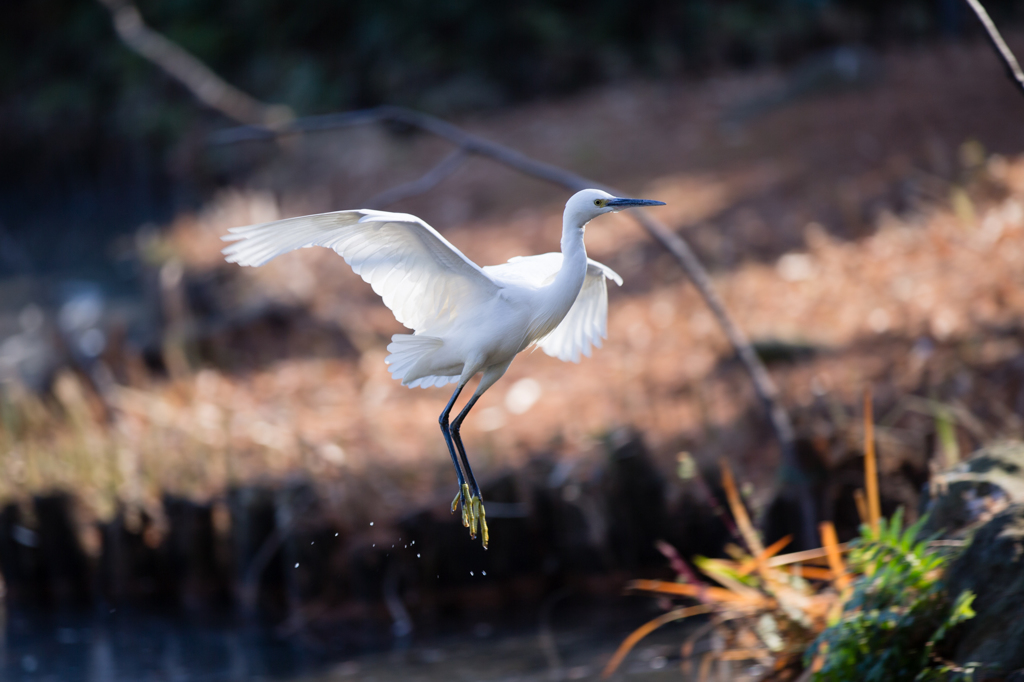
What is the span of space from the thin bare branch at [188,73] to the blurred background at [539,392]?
144 centimetres

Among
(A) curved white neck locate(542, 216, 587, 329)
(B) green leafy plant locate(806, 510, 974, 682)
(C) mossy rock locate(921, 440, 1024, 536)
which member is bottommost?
(B) green leafy plant locate(806, 510, 974, 682)

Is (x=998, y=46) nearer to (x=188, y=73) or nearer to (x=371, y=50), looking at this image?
(x=188, y=73)

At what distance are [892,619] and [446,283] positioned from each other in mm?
2062

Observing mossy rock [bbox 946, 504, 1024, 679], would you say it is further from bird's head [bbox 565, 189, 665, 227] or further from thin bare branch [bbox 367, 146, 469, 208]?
thin bare branch [bbox 367, 146, 469, 208]

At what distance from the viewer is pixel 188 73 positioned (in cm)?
1033

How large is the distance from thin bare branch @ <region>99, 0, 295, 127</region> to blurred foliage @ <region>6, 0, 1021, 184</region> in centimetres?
126

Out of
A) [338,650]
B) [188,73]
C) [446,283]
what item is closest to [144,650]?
[338,650]

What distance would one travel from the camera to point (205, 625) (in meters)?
6.39

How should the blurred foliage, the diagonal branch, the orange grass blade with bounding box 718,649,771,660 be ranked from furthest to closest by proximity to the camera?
the blurred foliage → the diagonal branch → the orange grass blade with bounding box 718,649,771,660

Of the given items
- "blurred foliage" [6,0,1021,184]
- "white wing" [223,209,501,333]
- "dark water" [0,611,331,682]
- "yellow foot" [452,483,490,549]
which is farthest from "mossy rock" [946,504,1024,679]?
"blurred foliage" [6,0,1021,184]

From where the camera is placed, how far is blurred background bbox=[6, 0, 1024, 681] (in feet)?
19.5

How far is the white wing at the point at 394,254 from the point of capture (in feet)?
9.71

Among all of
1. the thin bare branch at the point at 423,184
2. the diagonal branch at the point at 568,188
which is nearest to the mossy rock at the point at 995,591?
the diagonal branch at the point at 568,188

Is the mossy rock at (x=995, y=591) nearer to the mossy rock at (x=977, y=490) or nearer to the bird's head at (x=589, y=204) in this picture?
A: the mossy rock at (x=977, y=490)
